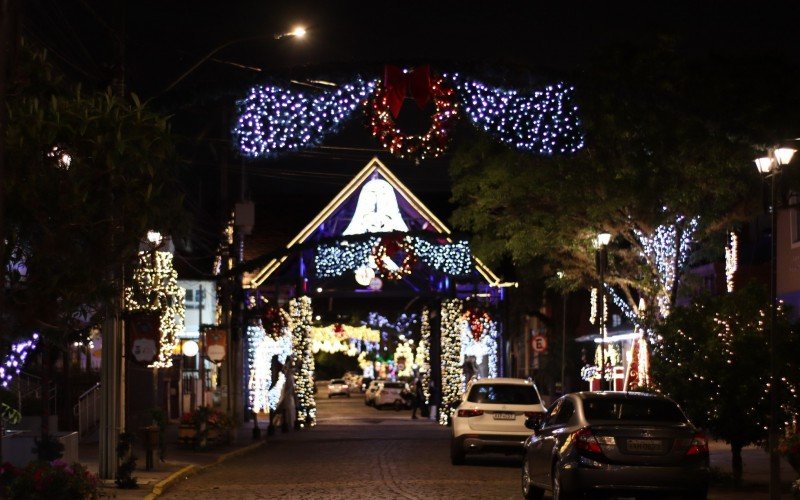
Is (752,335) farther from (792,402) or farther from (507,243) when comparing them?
(507,243)

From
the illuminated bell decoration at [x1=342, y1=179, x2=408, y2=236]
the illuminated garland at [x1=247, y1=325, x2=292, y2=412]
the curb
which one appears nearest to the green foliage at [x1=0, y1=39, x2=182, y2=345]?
the curb

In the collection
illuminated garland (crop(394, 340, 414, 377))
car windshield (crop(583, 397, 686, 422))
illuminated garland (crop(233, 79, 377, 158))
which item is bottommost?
illuminated garland (crop(394, 340, 414, 377))

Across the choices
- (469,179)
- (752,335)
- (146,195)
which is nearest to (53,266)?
(146,195)

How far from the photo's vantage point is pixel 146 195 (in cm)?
1198

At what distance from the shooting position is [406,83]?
18.2m

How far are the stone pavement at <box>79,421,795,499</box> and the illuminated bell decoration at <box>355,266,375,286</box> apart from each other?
966 cm

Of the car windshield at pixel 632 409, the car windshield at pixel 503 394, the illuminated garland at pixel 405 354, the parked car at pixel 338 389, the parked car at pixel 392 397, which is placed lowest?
the parked car at pixel 338 389

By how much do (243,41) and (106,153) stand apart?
299 inches

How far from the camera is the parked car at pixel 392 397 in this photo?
6712cm

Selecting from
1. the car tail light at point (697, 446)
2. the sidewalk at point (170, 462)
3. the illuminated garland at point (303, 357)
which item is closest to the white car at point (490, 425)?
the sidewalk at point (170, 462)

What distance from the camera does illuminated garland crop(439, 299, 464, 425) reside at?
4403cm

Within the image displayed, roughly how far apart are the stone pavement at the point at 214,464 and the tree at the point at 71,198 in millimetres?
5464

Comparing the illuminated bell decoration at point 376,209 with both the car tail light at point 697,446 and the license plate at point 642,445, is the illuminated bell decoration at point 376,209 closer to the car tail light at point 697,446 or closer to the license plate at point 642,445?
the car tail light at point 697,446

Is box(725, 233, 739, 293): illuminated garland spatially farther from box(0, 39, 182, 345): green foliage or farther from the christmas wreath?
box(0, 39, 182, 345): green foliage
